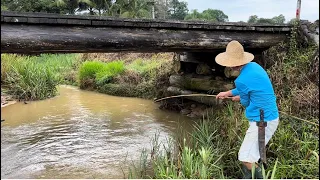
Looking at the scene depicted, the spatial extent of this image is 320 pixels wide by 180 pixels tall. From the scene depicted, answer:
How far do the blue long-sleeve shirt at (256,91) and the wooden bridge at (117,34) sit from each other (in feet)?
8.05

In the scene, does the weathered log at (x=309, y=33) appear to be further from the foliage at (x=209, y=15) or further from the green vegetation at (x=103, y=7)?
the foliage at (x=209, y=15)

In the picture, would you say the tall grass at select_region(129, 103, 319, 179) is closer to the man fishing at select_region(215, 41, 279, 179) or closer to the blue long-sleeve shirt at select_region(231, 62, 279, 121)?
the man fishing at select_region(215, 41, 279, 179)

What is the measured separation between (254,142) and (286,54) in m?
3.85

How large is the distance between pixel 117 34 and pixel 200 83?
10.0 ft

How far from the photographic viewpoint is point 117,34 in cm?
521

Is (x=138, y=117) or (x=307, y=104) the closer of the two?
(x=307, y=104)

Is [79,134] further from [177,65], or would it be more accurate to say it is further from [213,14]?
[213,14]

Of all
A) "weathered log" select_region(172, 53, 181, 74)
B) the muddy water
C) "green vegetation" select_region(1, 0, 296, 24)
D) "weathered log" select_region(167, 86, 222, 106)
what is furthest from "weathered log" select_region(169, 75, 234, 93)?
"green vegetation" select_region(1, 0, 296, 24)

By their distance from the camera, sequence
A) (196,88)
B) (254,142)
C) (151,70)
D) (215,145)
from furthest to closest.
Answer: (151,70)
(196,88)
(215,145)
(254,142)

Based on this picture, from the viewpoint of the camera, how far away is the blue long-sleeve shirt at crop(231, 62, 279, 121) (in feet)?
10.6

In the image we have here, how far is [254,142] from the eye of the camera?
10.8ft

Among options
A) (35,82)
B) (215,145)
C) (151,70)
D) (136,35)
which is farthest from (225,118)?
(35,82)

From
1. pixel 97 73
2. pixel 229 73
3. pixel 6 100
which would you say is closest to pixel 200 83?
pixel 229 73

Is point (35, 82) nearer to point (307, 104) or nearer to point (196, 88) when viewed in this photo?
point (196, 88)
